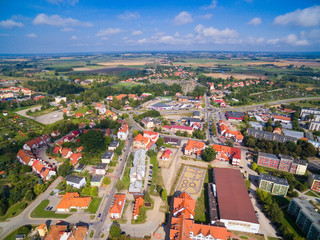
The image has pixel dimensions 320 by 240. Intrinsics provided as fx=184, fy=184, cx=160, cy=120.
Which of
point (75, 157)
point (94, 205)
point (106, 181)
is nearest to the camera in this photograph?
point (94, 205)

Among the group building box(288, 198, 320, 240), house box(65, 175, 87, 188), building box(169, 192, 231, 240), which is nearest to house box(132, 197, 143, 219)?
building box(169, 192, 231, 240)

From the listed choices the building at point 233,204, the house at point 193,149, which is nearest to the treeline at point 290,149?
the house at point 193,149

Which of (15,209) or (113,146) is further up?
(113,146)

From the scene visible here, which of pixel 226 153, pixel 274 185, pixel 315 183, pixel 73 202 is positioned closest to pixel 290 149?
pixel 315 183

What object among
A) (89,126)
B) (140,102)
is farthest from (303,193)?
(140,102)

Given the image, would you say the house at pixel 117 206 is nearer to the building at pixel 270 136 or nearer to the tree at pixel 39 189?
the tree at pixel 39 189

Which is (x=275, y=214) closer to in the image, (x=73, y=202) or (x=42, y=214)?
(x=73, y=202)

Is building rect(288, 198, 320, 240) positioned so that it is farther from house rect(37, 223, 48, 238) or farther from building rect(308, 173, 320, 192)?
house rect(37, 223, 48, 238)
